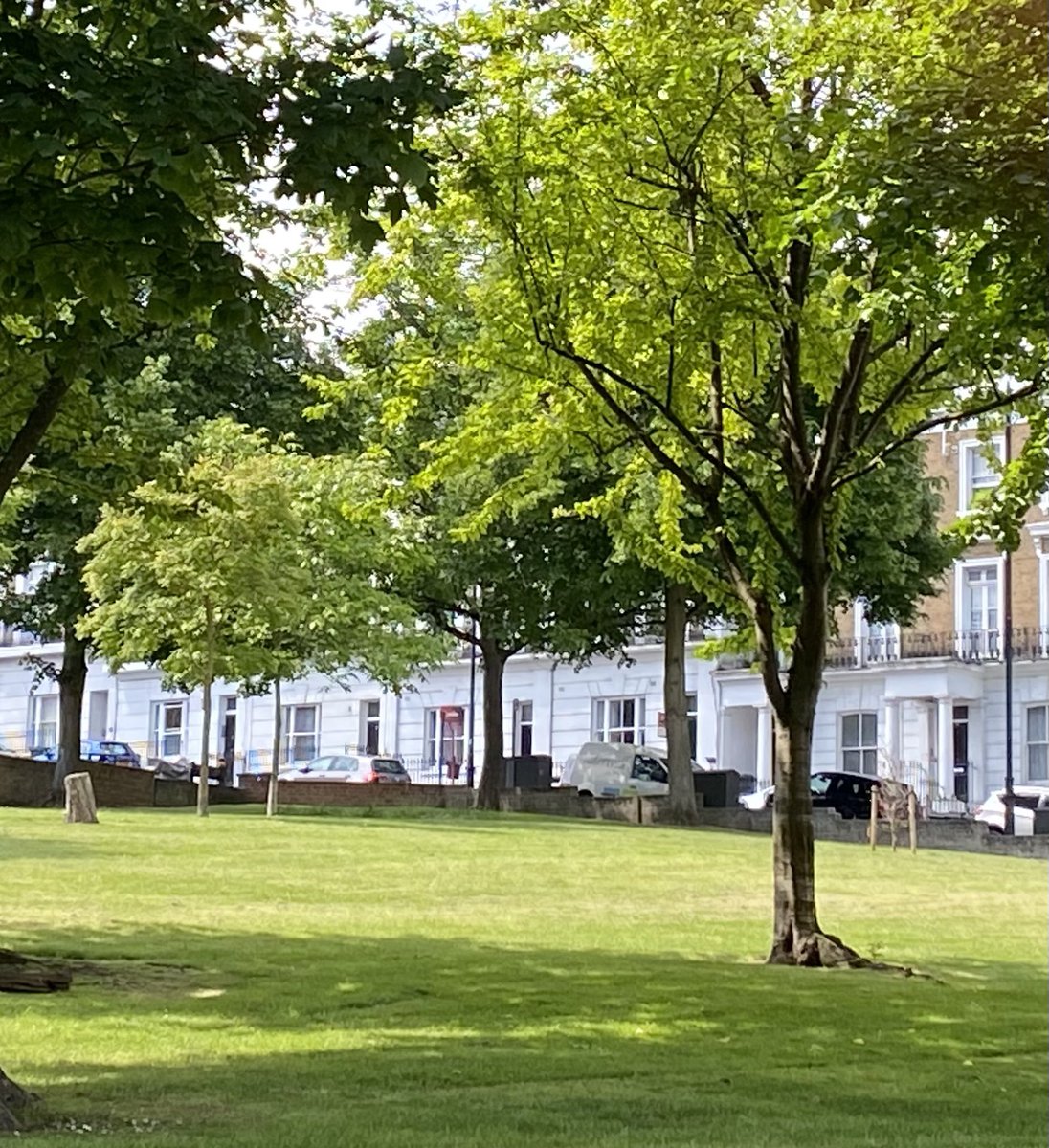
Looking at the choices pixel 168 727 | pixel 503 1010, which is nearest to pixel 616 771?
pixel 168 727

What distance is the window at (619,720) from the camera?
213ft

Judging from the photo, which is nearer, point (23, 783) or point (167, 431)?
point (167, 431)

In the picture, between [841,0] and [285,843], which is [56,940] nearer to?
[841,0]

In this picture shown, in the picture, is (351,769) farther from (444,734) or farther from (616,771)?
(444,734)

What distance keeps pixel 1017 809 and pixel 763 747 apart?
16.6 meters

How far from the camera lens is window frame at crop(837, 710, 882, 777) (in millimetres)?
60688

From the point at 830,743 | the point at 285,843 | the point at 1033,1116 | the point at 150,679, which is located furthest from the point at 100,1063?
the point at 150,679

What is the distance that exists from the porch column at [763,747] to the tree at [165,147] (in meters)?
55.8

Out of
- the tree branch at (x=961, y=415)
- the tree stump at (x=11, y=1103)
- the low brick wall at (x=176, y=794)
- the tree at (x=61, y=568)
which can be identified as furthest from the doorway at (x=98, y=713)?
the tree stump at (x=11, y=1103)

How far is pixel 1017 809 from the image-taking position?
48.9 metres

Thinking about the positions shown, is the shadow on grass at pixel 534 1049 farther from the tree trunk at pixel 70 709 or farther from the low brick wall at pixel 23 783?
the low brick wall at pixel 23 783

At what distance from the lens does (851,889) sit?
24.0 meters

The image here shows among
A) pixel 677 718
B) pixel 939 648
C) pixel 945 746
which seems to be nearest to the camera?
pixel 677 718

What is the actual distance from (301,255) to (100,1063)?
8260mm
